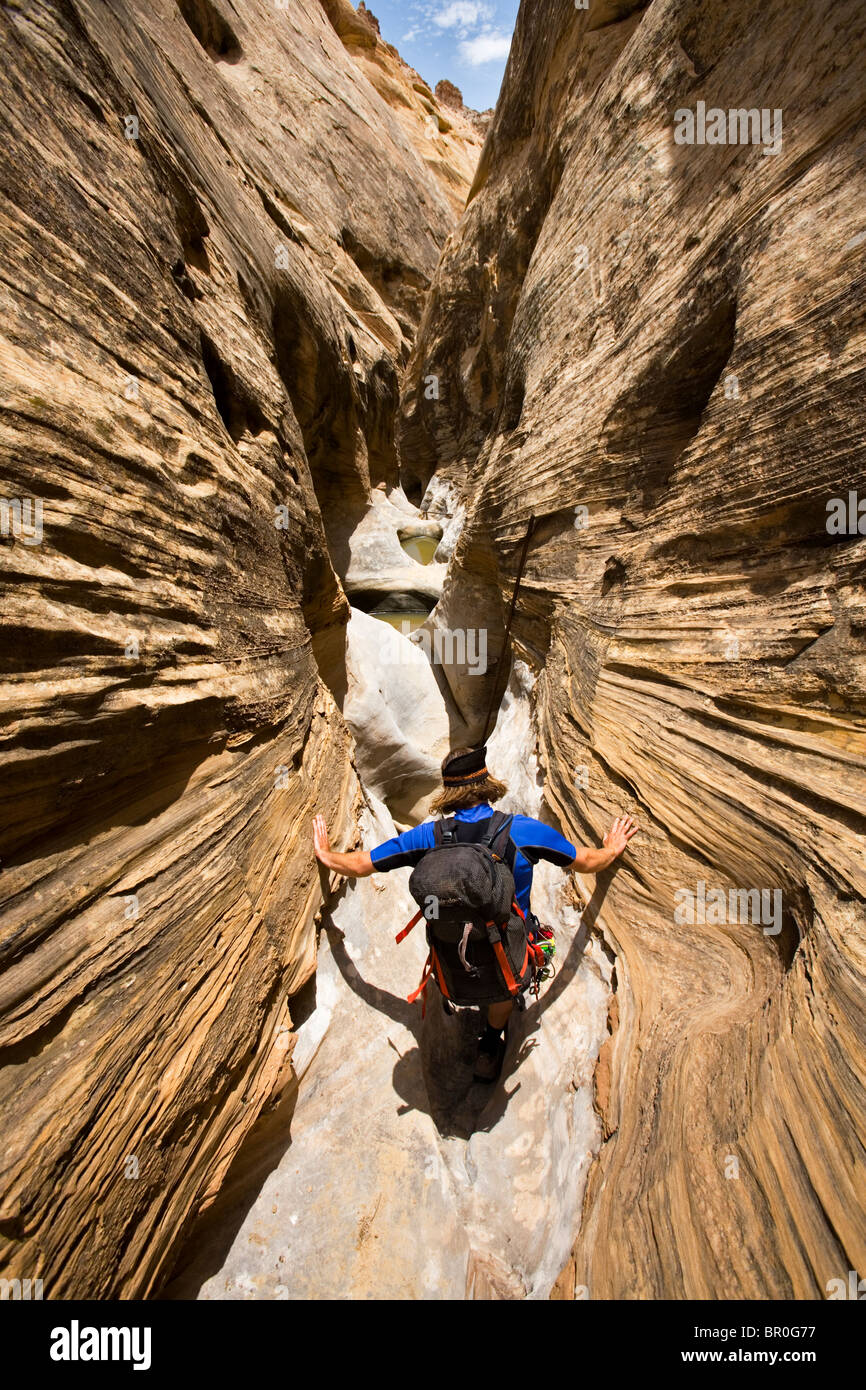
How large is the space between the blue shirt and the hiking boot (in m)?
0.98

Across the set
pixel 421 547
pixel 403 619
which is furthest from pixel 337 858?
pixel 421 547

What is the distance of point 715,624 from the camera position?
3.47 meters

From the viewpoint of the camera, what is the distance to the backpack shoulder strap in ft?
10.2

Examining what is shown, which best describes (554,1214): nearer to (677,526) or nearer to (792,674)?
(792,674)

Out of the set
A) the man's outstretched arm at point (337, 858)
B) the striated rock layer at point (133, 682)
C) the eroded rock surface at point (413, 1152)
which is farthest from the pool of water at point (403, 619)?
the eroded rock surface at point (413, 1152)

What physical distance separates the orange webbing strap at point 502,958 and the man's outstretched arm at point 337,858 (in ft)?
3.03

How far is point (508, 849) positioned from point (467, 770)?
55 cm

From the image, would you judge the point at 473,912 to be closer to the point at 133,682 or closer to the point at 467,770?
the point at 467,770

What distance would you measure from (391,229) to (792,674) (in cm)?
1814

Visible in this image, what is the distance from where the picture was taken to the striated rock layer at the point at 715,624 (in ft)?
6.75

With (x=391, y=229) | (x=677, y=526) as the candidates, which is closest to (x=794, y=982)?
(x=677, y=526)

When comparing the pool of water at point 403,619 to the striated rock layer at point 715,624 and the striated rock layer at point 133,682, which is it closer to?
the striated rock layer at point 715,624

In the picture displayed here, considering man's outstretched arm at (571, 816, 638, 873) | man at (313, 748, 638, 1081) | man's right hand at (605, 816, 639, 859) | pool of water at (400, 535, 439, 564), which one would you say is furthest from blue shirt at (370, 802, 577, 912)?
pool of water at (400, 535, 439, 564)

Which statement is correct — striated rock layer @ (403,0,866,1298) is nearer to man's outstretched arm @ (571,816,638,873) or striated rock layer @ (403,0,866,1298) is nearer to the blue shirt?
man's outstretched arm @ (571,816,638,873)
